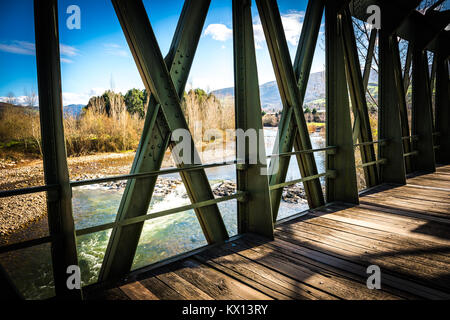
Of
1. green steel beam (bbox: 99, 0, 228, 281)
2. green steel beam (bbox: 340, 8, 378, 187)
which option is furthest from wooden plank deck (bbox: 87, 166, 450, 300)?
green steel beam (bbox: 340, 8, 378, 187)

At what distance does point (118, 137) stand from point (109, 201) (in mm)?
6193

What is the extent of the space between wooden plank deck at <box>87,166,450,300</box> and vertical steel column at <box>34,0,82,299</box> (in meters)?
0.39

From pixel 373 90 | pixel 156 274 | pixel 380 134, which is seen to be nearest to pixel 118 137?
pixel 156 274

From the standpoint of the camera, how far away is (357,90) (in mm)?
4977

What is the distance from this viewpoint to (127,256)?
2.46 m

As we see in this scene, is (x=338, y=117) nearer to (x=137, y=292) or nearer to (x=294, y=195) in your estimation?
(x=137, y=292)

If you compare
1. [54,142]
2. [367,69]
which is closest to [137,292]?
[54,142]

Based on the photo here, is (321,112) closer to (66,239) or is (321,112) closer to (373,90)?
(66,239)

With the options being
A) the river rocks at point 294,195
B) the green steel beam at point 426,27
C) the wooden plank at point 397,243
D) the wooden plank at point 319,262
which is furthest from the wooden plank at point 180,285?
the river rocks at point 294,195

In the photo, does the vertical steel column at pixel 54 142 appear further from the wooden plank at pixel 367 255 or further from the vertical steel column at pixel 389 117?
the vertical steel column at pixel 389 117

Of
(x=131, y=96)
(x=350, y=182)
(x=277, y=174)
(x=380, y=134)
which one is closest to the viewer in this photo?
(x=131, y=96)

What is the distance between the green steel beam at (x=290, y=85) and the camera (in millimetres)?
3336

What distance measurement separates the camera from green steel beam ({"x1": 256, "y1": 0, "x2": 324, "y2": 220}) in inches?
131

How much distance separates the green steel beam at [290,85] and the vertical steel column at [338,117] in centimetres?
35
